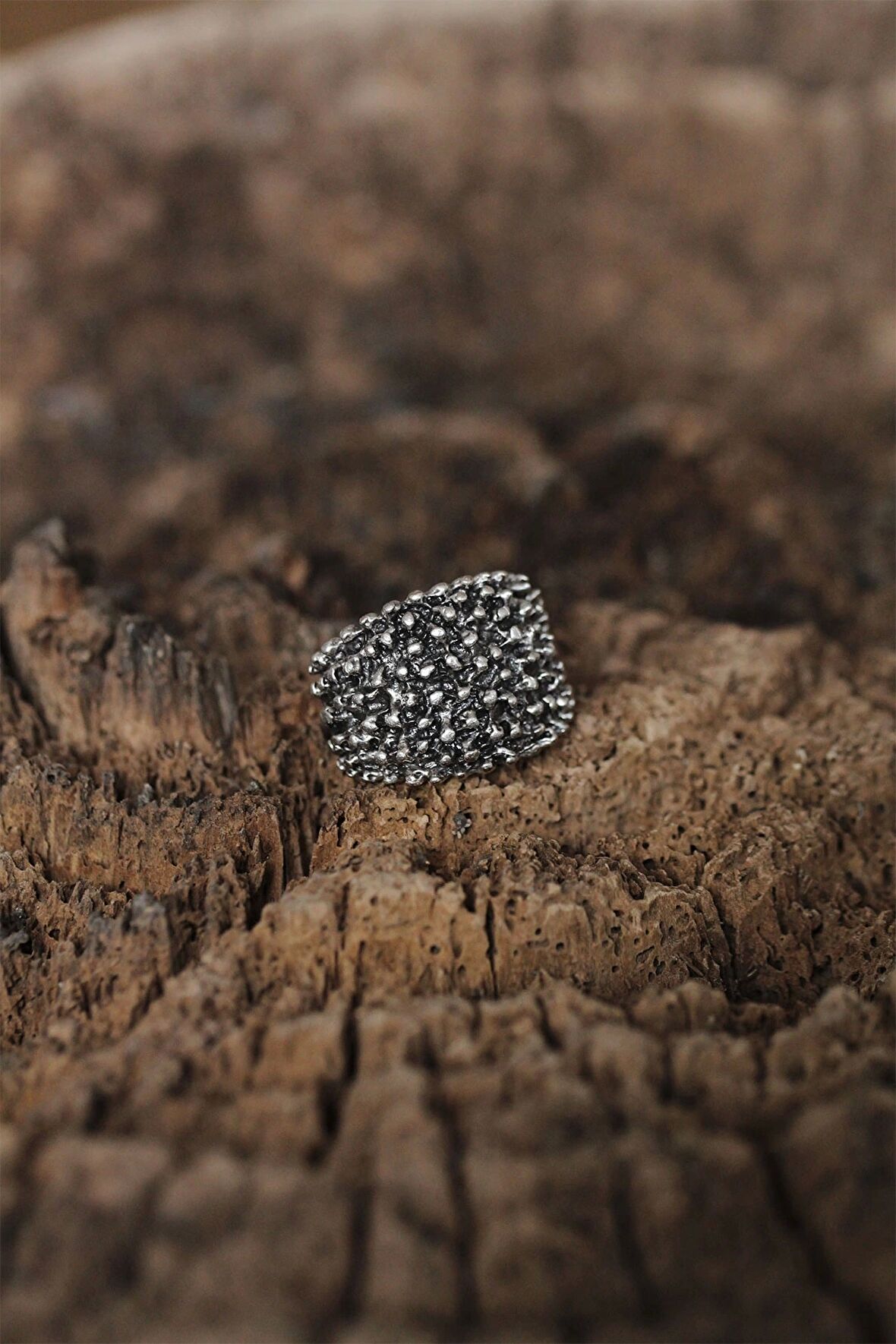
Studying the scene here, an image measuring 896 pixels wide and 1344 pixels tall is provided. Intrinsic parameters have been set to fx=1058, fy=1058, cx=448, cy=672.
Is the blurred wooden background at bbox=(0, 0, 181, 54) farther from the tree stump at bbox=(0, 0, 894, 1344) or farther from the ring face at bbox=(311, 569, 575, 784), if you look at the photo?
the ring face at bbox=(311, 569, 575, 784)

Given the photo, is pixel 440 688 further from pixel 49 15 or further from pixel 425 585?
pixel 49 15

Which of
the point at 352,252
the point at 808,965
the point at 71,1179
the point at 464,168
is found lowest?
the point at 71,1179

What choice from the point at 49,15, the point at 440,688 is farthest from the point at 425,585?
the point at 49,15

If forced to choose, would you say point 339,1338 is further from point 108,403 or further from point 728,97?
point 728,97

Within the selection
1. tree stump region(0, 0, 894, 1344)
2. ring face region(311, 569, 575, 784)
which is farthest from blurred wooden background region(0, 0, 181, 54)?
ring face region(311, 569, 575, 784)

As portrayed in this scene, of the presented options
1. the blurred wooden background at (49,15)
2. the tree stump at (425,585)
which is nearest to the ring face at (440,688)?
the tree stump at (425,585)

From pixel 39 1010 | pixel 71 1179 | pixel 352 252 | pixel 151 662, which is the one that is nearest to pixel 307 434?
pixel 352 252
